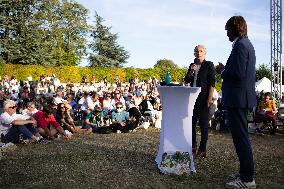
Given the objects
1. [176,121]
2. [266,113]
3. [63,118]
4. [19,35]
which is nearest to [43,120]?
[63,118]

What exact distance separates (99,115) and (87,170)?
8.90m

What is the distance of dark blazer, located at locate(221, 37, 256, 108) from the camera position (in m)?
4.41

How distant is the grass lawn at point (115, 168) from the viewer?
15.6 ft

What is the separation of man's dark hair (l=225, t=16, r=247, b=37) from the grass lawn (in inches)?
68.1

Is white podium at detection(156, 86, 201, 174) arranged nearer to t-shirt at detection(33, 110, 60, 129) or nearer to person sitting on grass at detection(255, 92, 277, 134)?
t-shirt at detection(33, 110, 60, 129)

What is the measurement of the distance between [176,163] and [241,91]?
140 centimetres

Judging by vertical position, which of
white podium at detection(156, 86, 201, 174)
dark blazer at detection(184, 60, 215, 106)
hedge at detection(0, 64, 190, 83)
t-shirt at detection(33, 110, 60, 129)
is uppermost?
hedge at detection(0, 64, 190, 83)

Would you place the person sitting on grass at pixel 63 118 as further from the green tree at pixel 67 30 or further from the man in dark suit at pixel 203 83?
the green tree at pixel 67 30

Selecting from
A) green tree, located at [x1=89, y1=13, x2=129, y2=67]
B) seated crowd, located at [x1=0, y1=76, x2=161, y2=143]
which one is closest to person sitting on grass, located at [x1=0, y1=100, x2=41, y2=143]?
seated crowd, located at [x1=0, y1=76, x2=161, y2=143]

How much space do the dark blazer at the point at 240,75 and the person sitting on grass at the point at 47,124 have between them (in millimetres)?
6223

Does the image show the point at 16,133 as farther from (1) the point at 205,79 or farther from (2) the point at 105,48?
(2) the point at 105,48

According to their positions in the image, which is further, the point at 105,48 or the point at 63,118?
the point at 105,48

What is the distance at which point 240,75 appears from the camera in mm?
4410

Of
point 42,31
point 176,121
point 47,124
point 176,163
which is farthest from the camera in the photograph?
point 42,31
